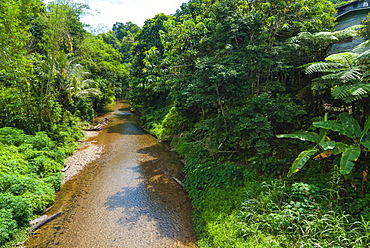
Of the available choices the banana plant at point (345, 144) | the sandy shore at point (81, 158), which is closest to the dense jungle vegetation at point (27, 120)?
the sandy shore at point (81, 158)

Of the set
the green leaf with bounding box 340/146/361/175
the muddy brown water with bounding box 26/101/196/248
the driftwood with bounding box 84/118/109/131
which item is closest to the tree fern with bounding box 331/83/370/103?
the green leaf with bounding box 340/146/361/175

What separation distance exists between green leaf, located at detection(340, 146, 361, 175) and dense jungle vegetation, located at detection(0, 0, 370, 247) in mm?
17

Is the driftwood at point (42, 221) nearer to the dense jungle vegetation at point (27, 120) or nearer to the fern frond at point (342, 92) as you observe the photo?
the dense jungle vegetation at point (27, 120)

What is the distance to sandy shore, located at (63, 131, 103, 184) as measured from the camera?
30.1 ft

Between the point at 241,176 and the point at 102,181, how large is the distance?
578 centimetres

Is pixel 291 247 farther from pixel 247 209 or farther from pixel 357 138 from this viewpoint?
pixel 357 138

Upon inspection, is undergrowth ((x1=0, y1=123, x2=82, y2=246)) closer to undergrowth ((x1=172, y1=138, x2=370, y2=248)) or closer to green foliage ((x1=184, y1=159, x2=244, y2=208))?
undergrowth ((x1=172, y1=138, x2=370, y2=248))

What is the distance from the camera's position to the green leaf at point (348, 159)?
4.06 meters

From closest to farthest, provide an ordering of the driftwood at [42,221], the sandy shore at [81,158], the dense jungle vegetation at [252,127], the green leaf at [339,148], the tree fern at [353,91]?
the tree fern at [353,91]
the dense jungle vegetation at [252,127]
the green leaf at [339,148]
the driftwood at [42,221]
the sandy shore at [81,158]

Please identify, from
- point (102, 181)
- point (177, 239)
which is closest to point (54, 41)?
point (102, 181)

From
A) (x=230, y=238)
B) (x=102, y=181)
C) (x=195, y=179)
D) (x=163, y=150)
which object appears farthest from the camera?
(x=163, y=150)

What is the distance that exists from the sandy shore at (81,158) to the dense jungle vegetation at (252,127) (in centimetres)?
68

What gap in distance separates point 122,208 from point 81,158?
570cm

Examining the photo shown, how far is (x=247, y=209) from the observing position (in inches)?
207
